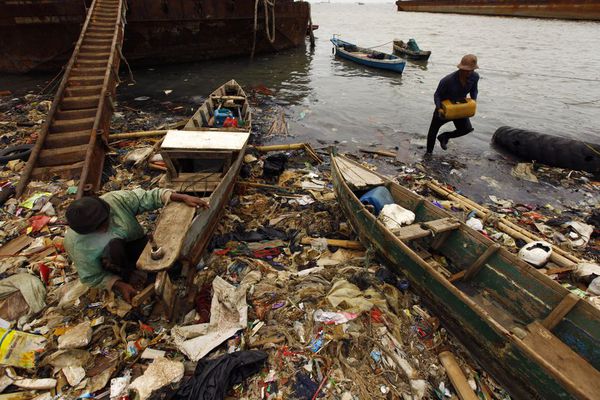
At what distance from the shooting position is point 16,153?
8.32 m

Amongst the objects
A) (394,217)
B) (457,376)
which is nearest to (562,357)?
(457,376)

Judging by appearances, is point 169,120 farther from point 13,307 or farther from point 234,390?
point 234,390

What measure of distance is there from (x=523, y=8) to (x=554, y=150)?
65.5 m

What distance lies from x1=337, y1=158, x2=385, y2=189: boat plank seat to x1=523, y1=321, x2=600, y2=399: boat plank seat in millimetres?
3783

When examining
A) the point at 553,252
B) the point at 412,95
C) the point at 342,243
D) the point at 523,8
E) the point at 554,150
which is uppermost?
the point at 523,8

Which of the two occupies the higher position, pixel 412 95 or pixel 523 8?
pixel 523 8

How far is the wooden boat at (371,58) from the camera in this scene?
68.6ft

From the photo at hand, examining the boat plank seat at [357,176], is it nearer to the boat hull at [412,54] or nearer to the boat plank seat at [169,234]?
the boat plank seat at [169,234]

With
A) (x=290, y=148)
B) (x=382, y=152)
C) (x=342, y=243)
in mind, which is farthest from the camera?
(x=382, y=152)

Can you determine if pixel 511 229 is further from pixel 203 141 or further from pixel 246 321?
pixel 203 141

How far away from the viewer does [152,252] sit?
381 cm

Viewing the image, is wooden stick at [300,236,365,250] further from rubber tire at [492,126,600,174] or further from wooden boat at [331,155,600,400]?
rubber tire at [492,126,600,174]

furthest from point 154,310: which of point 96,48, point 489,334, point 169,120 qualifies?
point 96,48

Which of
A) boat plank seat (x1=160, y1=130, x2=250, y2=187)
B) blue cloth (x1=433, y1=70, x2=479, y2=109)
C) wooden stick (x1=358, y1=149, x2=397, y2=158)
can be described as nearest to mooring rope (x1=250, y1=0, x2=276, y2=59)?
wooden stick (x1=358, y1=149, x2=397, y2=158)
